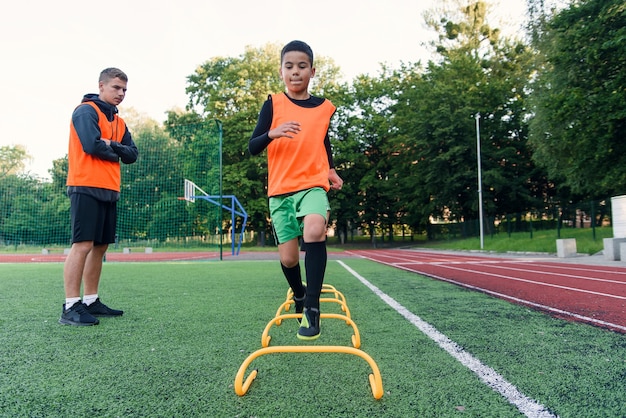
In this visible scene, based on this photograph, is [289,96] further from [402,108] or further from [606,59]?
[402,108]

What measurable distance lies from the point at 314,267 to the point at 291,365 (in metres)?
0.58

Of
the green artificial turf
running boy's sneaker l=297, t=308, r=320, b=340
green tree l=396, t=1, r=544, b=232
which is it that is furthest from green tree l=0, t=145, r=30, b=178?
running boy's sneaker l=297, t=308, r=320, b=340

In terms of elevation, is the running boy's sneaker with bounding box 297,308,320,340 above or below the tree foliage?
below

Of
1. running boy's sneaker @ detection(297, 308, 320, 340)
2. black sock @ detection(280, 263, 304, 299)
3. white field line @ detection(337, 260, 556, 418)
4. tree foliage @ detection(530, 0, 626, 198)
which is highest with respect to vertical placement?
tree foliage @ detection(530, 0, 626, 198)

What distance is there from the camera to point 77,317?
3.36 metres

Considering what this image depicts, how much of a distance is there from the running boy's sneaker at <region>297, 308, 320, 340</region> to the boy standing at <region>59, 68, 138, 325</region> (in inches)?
76.7

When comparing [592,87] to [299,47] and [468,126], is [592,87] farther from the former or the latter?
[299,47]

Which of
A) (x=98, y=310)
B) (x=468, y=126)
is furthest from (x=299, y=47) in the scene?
(x=468, y=126)

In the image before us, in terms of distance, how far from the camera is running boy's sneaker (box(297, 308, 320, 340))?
2.36 m

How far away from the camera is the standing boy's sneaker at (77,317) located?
3.33 metres

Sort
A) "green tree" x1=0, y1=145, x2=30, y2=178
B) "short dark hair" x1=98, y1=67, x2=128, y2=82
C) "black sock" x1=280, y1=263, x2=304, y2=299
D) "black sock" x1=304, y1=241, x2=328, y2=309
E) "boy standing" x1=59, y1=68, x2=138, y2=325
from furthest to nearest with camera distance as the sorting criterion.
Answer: "green tree" x1=0, y1=145, x2=30, y2=178 → "short dark hair" x1=98, y1=67, x2=128, y2=82 → "boy standing" x1=59, y1=68, x2=138, y2=325 → "black sock" x1=280, y1=263, x2=304, y2=299 → "black sock" x1=304, y1=241, x2=328, y2=309

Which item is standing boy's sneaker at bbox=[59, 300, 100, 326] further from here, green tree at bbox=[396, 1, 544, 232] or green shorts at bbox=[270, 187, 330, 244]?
green tree at bbox=[396, 1, 544, 232]

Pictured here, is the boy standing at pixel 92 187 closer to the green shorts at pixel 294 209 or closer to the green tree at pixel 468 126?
the green shorts at pixel 294 209

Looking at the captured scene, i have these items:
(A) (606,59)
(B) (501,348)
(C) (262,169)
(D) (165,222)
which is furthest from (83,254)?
(C) (262,169)
